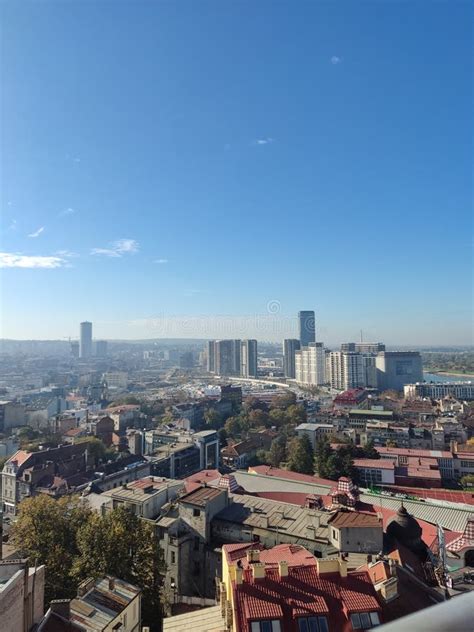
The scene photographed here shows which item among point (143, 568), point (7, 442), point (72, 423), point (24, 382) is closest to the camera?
point (143, 568)

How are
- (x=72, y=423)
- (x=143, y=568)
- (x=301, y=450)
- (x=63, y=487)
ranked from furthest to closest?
(x=72, y=423)
(x=301, y=450)
(x=63, y=487)
(x=143, y=568)

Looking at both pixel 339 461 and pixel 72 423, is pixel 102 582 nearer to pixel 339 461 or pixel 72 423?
pixel 339 461

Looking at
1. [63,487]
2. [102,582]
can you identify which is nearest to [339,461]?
[63,487]

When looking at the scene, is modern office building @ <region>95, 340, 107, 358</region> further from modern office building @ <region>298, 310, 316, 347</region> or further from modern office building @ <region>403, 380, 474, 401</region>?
modern office building @ <region>403, 380, 474, 401</region>

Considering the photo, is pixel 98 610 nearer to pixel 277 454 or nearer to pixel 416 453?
pixel 277 454

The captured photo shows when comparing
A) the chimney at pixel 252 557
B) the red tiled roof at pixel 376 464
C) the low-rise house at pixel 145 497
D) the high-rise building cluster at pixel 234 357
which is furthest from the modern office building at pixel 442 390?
the chimney at pixel 252 557
